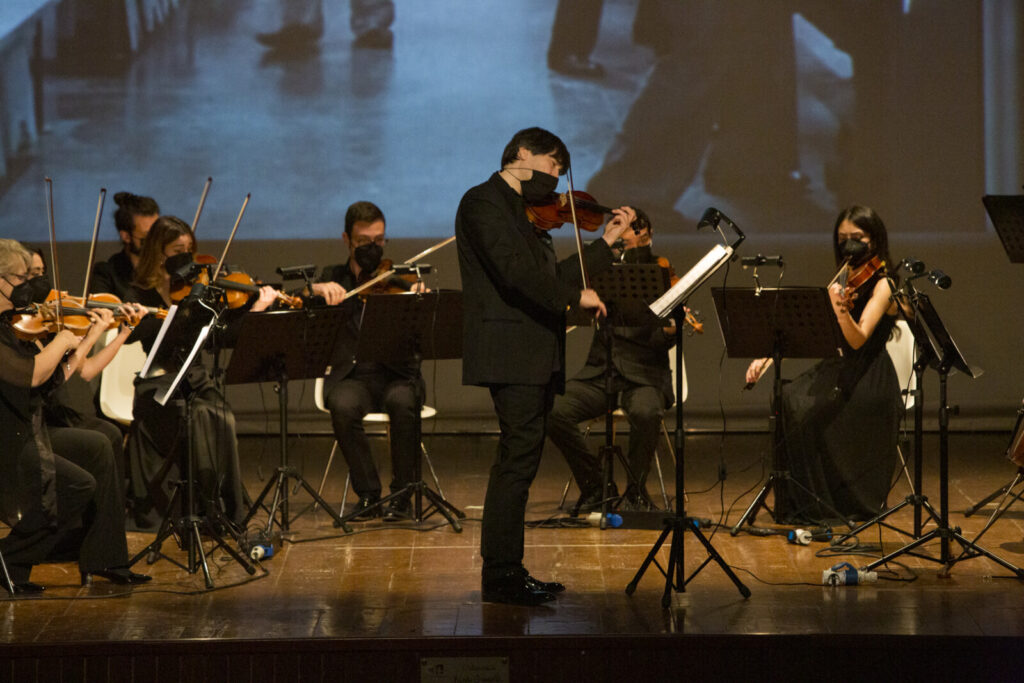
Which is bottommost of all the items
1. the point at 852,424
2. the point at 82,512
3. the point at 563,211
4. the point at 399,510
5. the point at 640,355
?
the point at 399,510

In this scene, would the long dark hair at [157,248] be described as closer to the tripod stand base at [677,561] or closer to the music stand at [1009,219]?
the tripod stand base at [677,561]

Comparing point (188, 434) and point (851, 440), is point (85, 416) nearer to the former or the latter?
point (188, 434)

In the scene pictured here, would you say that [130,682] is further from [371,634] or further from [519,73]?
[519,73]

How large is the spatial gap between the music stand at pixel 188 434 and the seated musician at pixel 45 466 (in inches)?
5.9

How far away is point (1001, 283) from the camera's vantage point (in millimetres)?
7125

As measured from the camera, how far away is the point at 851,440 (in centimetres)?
483

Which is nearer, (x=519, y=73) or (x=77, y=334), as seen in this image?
(x=77, y=334)

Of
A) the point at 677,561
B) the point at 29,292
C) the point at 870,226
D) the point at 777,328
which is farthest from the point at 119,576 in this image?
the point at 870,226

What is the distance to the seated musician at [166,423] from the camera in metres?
4.64

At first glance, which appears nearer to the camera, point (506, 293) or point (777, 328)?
point (506, 293)

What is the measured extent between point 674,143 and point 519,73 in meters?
0.99

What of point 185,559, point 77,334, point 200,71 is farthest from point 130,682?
point 200,71

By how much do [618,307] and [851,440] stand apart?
1082 millimetres

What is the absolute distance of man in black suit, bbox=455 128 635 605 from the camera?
11.8 ft
